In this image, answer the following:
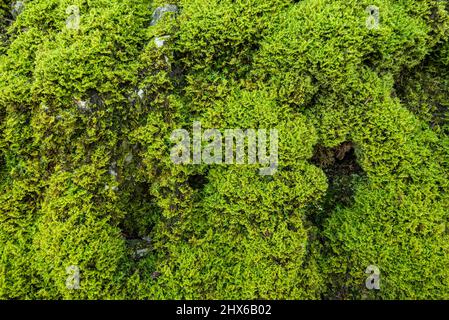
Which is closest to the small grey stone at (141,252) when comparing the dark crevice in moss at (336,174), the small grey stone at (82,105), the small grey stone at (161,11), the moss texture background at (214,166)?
the moss texture background at (214,166)

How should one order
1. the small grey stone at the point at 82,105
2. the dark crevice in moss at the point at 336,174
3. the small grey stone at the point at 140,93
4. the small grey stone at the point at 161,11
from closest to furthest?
the small grey stone at the point at 82,105, the small grey stone at the point at 140,93, the small grey stone at the point at 161,11, the dark crevice in moss at the point at 336,174

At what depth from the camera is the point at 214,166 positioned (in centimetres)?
388

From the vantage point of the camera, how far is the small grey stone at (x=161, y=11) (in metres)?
3.91

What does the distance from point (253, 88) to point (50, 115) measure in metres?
2.19

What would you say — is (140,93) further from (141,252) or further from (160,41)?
(141,252)

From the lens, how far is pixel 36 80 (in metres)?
3.61

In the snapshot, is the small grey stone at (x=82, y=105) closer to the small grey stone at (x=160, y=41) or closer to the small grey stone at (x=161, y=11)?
the small grey stone at (x=160, y=41)

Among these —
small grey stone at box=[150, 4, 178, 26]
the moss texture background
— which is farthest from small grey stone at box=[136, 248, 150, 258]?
small grey stone at box=[150, 4, 178, 26]

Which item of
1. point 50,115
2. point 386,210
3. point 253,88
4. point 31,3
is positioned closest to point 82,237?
point 50,115

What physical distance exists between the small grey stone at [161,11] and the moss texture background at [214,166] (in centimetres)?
8

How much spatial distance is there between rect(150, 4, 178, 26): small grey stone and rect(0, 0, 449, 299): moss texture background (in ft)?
0.26

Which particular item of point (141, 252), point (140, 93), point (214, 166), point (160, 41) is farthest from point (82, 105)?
point (141, 252)
